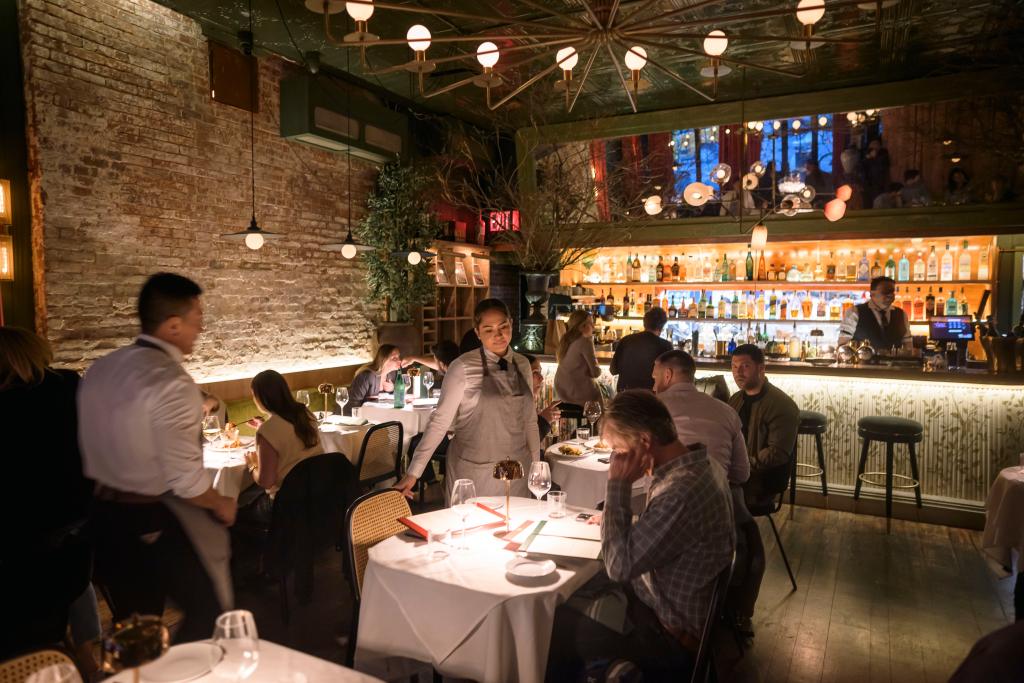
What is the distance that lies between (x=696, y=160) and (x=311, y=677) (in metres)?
8.07

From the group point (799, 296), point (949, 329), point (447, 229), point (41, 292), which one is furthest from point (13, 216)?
point (949, 329)

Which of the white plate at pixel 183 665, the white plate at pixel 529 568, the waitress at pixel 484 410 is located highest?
the waitress at pixel 484 410

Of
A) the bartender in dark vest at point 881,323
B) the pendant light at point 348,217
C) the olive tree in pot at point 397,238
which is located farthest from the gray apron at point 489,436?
the olive tree in pot at point 397,238

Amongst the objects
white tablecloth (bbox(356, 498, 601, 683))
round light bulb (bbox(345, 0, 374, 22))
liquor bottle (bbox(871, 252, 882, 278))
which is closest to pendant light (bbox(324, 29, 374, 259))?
round light bulb (bbox(345, 0, 374, 22))

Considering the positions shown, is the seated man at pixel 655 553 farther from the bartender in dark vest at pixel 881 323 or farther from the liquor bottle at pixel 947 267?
the liquor bottle at pixel 947 267

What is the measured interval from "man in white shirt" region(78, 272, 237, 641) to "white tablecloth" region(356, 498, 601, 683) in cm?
65

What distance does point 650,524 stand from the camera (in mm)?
2080

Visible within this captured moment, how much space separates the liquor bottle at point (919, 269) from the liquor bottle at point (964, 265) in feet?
1.11

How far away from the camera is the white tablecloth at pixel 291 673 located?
5.24 feet

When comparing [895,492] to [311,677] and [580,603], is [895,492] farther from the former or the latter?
[311,677]

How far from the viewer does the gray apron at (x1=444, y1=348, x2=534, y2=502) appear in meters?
3.37

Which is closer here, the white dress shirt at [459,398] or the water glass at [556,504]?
the water glass at [556,504]

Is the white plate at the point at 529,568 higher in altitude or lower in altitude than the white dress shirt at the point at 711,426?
lower

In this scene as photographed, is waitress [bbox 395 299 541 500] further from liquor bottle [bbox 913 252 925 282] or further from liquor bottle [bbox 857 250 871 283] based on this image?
liquor bottle [bbox 913 252 925 282]
